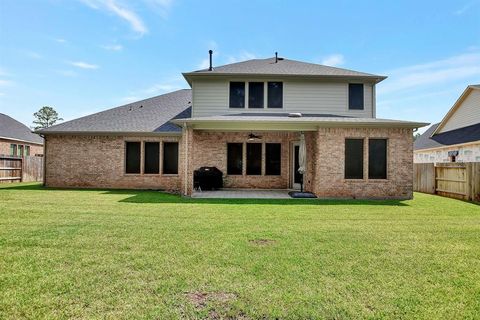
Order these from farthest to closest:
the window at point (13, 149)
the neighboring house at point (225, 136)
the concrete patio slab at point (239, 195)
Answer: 1. the window at point (13, 149)
2. the neighboring house at point (225, 136)
3. the concrete patio slab at point (239, 195)

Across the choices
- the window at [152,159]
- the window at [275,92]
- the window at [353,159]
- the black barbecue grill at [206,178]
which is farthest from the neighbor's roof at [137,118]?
the window at [353,159]

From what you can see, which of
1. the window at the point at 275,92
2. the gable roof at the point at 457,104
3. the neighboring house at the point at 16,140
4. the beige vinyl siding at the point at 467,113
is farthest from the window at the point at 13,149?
the beige vinyl siding at the point at 467,113

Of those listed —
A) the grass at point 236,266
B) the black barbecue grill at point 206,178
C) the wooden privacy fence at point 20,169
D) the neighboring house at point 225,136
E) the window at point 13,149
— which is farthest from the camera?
the window at point 13,149

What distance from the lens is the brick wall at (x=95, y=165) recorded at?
48.0ft

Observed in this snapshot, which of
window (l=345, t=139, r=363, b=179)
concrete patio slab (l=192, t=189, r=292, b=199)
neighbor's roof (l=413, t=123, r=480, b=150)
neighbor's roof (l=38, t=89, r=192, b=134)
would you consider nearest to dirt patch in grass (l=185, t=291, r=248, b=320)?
concrete patio slab (l=192, t=189, r=292, b=199)

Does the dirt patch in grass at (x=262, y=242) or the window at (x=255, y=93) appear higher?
the window at (x=255, y=93)

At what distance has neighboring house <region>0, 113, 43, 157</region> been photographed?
22.3 m

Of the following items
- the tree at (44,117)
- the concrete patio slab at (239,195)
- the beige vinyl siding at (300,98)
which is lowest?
the concrete patio slab at (239,195)

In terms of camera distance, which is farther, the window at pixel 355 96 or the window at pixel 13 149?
the window at pixel 13 149

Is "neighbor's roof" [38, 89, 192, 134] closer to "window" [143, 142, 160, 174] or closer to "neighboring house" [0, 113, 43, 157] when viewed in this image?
"window" [143, 142, 160, 174]

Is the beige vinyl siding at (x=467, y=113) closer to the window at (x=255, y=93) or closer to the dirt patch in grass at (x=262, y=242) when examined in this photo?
the window at (x=255, y=93)

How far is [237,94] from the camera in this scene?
14.5 m

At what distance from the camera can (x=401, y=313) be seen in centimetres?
289

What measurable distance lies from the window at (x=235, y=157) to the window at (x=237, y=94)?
2139 millimetres
